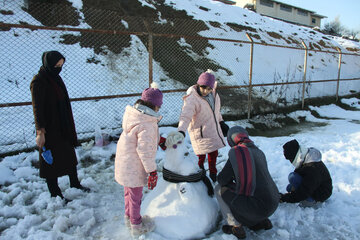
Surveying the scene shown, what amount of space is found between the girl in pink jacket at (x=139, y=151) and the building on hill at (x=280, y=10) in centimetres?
3964

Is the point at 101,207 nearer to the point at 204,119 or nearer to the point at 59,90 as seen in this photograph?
the point at 59,90

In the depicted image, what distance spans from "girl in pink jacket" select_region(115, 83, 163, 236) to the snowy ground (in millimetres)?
268

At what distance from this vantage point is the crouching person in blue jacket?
220 cm

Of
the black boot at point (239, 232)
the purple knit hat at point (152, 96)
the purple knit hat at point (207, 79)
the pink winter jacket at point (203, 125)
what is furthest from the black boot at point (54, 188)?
the purple knit hat at point (207, 79)

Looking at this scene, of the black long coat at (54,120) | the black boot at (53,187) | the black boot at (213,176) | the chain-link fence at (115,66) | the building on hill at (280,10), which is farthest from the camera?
the building on hill at (280,10)

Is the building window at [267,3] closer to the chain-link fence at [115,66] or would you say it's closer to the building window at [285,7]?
the building window at [285,7]

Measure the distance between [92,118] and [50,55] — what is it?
372cm

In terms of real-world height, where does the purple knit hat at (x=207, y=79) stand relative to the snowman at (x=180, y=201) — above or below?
above

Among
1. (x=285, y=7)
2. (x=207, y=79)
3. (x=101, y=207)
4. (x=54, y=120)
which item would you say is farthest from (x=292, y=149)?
(x=285, y=7)

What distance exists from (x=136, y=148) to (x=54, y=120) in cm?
115

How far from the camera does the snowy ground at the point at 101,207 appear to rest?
2.45 meters

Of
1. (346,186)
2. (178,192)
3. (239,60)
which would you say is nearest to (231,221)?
(178,192)

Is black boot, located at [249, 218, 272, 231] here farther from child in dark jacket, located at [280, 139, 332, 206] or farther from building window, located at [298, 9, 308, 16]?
building window, located at [298, 9, 308, 16]

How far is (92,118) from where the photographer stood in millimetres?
6191
